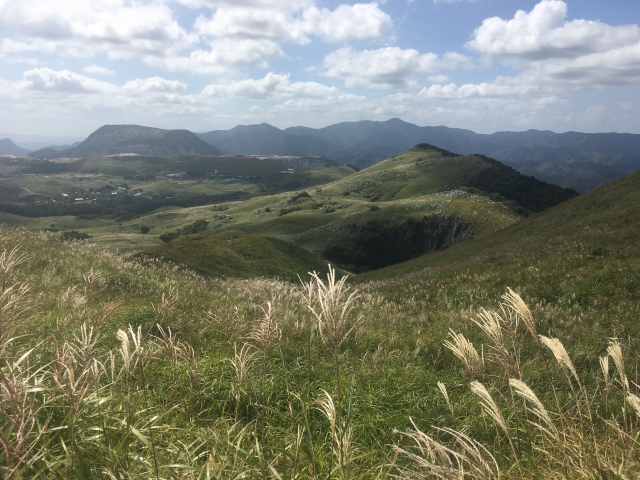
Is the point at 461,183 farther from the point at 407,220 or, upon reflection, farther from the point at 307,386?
the point at 307,386

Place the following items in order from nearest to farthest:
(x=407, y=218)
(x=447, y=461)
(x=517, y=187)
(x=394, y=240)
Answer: (x=447, y=461), (x=394, y=240), (x=407, y=218), (x=517, y=187)

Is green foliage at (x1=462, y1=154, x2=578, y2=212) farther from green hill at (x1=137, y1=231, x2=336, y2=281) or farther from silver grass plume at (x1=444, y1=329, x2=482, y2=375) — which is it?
silver grass plume at (x1=444, y1=329, x2=482, y2=375)

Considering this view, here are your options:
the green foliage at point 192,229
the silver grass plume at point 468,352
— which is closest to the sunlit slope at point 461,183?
the green foliage at point 192,229

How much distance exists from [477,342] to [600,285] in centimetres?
767

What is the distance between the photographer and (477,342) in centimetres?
694

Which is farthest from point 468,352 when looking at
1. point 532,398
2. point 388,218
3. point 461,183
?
point 461,183

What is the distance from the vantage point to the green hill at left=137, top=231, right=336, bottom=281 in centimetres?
3728

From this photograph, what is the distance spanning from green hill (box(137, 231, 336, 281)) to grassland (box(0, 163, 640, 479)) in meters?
25.3

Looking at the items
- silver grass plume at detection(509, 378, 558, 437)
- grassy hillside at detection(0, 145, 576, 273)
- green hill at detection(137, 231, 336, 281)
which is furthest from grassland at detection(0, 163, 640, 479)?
grassy hillside at detection(0, 145, 576, 273)

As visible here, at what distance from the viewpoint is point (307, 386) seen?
4.10 meters

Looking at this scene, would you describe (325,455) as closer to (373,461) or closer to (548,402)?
(373,461)

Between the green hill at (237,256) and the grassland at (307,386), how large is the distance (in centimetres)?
2530

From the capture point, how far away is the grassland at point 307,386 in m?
2.38

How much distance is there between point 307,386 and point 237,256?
41.9 m
